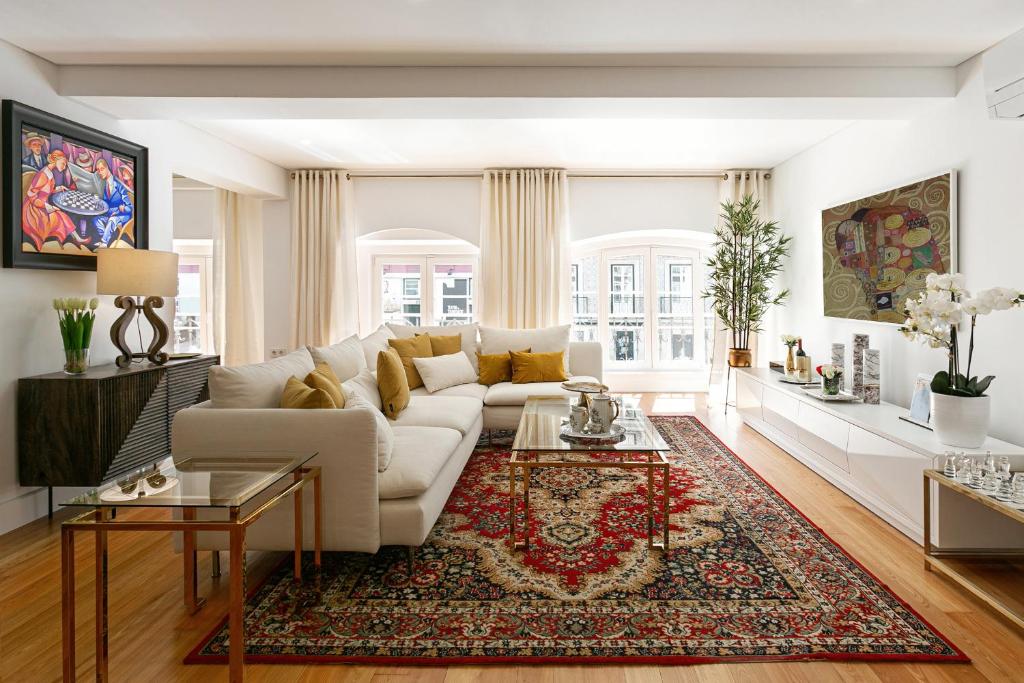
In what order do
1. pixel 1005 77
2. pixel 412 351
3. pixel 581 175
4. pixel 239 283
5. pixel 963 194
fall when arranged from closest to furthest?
pixel 1005 77
pixel 963 194
pixel 412 351
pixel 581 175
pixel 239 283

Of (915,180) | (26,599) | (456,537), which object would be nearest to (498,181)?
(915,180)

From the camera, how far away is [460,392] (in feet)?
15.5

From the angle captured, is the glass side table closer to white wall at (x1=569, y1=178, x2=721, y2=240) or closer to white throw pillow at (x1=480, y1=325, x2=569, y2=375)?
white throw pillow at (x1=480, y1=325, x2=569, y2=375)

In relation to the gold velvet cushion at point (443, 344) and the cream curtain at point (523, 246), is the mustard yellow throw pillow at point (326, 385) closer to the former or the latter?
the gold velvet cushion at point (443, 344)

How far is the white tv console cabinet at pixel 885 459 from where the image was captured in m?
2.57

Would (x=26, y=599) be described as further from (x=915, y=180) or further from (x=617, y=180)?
(x=617, y=180)

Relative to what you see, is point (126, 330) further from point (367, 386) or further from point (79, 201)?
point (367, 386)

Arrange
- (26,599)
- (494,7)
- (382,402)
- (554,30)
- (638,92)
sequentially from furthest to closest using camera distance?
1. (382,402)
2. (638,92)
3. (554,30)
4. (494,7)
5. (26,599)

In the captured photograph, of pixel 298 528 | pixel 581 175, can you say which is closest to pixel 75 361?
pixel 298 528

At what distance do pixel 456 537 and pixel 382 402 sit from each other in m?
1.20

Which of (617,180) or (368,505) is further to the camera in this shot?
(617,180)

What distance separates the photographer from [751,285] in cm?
598

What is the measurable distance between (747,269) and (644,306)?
1482mm

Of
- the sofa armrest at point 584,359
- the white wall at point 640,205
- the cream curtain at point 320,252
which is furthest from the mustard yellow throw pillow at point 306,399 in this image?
the white wall at point 640,205
